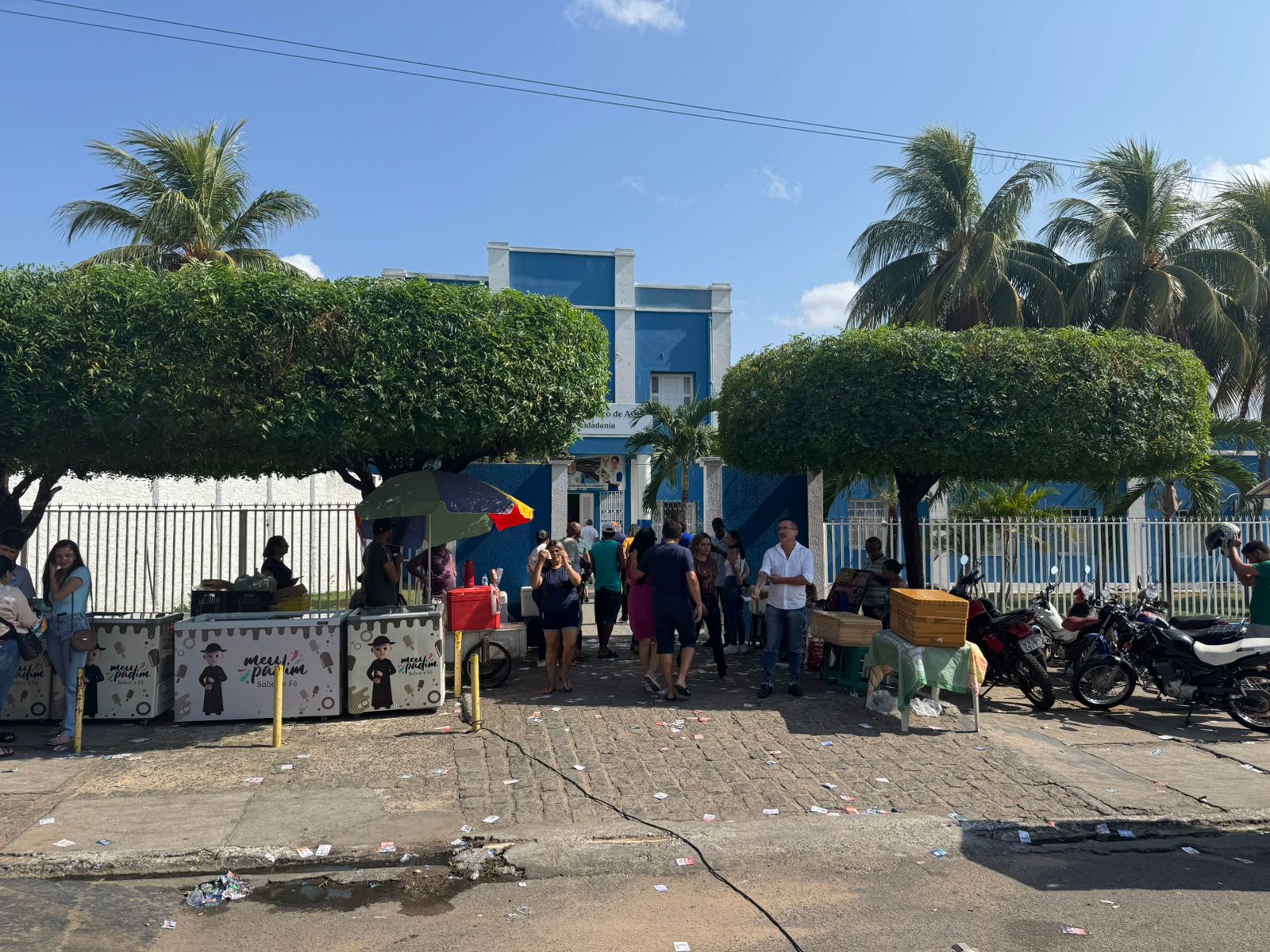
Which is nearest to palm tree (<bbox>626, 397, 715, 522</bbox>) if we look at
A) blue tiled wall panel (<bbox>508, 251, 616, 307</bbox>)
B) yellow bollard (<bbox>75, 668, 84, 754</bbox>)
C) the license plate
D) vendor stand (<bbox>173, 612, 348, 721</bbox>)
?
blue tiled wall panel (<bbox>508, 251, 616, 307</bbox>)

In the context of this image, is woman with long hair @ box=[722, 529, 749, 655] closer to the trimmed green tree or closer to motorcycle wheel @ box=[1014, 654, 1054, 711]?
the trimmed green tree

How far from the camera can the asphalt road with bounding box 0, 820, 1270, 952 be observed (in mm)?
4305

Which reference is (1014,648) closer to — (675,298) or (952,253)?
(952,253)

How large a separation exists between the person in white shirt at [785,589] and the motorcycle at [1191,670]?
2.78 m

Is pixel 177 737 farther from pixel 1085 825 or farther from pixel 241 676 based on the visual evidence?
pixel 1085 825

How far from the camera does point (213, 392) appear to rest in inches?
331

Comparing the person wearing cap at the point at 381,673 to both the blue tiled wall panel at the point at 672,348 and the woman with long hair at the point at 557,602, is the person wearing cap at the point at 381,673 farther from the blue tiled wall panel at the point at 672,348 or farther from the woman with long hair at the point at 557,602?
the blue tiled wall panel at the point at 672,348

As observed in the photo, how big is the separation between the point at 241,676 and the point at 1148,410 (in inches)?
402

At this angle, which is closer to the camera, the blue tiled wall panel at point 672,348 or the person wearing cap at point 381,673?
the person wearing cap at point 381,673

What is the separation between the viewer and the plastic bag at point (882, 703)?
8867 mm

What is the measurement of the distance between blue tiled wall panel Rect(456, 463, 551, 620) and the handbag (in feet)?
20.9

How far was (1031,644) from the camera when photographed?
9.13 meters

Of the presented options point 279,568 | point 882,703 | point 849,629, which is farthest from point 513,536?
point 882,703

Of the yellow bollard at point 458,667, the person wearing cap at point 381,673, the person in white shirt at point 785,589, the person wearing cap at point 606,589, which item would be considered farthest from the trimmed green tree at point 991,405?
the person wearing cap at point 381,673
